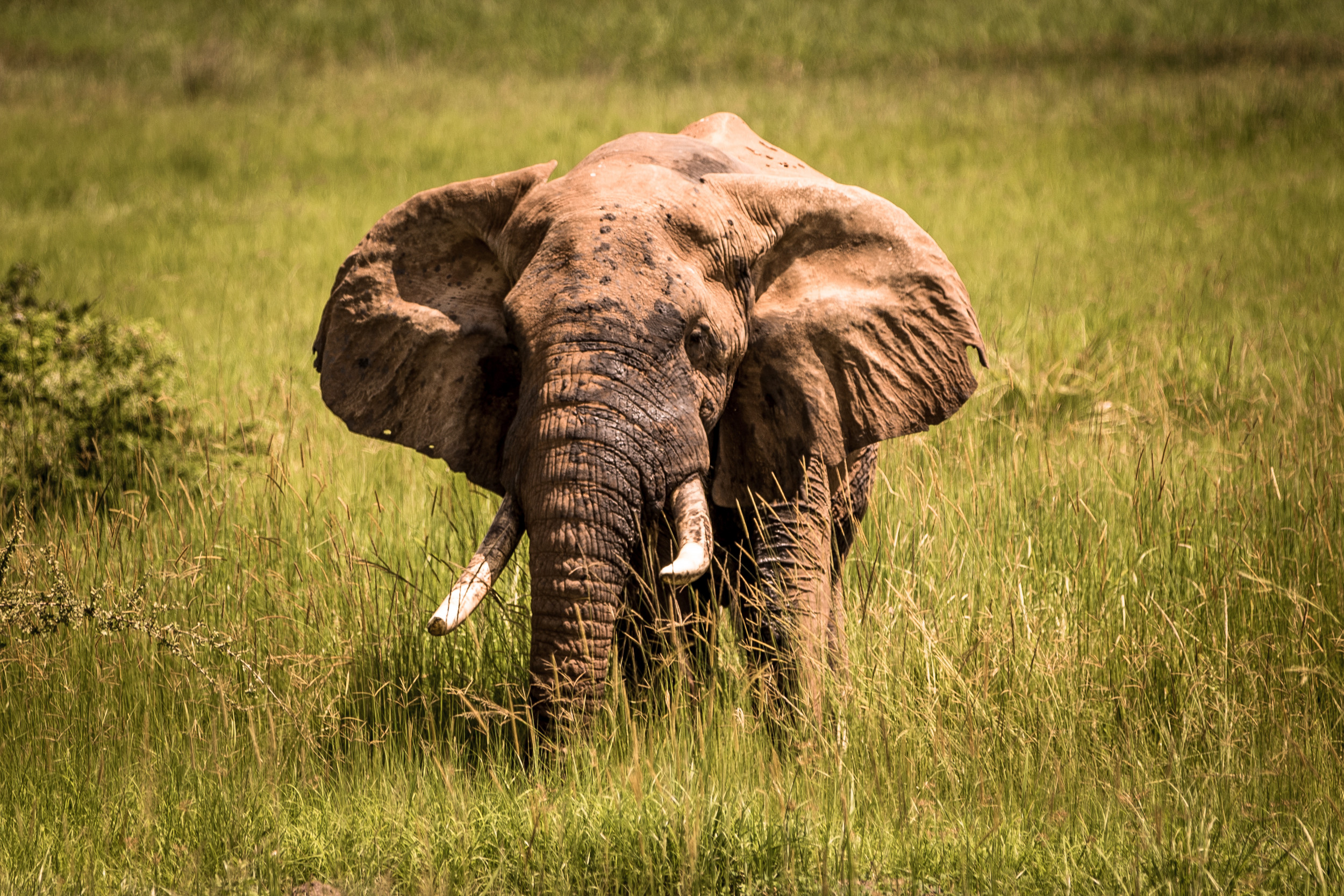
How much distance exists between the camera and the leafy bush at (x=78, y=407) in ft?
18.7

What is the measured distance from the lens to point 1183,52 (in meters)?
20.8

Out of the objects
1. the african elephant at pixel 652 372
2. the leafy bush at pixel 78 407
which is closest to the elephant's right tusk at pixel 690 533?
the african elephant at pixel 652 372

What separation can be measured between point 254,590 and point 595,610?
203 centimetres

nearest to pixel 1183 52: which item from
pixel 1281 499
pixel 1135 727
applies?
pixel 1281 499

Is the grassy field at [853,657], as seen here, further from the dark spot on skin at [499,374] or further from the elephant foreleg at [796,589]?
the dark spot on skin at [499,374]

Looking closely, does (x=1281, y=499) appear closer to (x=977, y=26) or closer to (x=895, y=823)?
(x=895, y=823)

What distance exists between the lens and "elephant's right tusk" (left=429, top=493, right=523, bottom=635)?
2.95m

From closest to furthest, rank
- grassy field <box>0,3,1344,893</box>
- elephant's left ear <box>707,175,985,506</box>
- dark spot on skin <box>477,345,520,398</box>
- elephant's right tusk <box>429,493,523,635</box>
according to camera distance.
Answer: elephant's right tusk <box>429,493,523,635</box>, grassy field <box>0,3,1344,893</box>, elephant's left ear <box>707,175,985,506</box>, dark spot on skin <box>477,345,520,398</box>

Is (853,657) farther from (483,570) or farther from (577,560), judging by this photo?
(483,570)

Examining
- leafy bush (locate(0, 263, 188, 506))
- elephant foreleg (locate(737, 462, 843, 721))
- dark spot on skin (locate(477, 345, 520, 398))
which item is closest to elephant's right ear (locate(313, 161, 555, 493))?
dark spot on skin (locate(477, 345, 520, 398))

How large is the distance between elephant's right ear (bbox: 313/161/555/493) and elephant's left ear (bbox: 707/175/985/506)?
2.38ft

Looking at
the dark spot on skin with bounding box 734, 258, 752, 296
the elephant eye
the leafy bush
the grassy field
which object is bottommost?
the grassy field

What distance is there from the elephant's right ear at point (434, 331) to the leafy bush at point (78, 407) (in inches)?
76.8

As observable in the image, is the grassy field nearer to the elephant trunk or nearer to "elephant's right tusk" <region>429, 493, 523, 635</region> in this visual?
the elephant trunk
